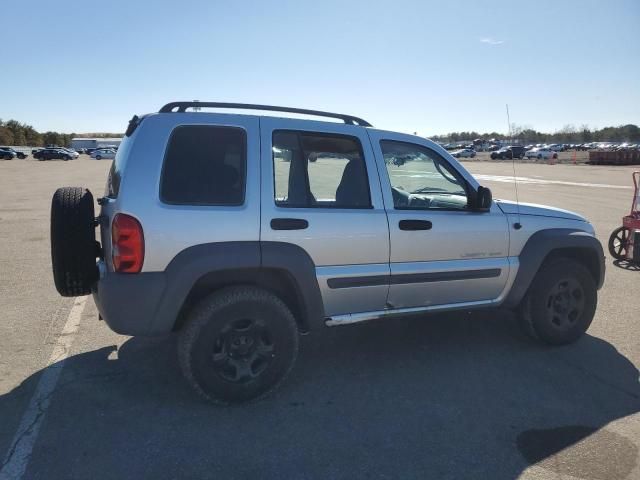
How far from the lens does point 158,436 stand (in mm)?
2975

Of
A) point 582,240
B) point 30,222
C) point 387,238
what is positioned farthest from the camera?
point 30,222

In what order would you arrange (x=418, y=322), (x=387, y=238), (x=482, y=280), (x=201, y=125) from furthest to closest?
(x=418, y=322) < (x=482, y=280) < (x=387, y=238) < (x=201, y=125)

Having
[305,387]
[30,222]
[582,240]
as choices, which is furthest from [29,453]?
[30,222]

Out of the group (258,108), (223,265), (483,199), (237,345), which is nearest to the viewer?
(223,265)

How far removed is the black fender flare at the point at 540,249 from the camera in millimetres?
4172

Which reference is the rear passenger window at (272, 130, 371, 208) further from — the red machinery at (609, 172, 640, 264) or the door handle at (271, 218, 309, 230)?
the red machinery at (609, 172, 640, 264)

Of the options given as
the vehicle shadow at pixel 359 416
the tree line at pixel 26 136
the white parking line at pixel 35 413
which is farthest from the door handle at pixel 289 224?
the tree line at pixel 26 136

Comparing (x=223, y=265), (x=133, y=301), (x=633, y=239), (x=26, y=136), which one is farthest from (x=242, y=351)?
(x=26, y=136)

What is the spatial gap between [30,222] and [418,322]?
974 centimetres

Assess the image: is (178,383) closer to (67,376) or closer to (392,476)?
(67,376)

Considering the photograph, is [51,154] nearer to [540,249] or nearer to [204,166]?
[204,166]

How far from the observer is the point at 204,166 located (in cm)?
323

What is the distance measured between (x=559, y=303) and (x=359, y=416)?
2326 millimetres

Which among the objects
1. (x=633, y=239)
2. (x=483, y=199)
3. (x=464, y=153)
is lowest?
(x=633, y=239)
